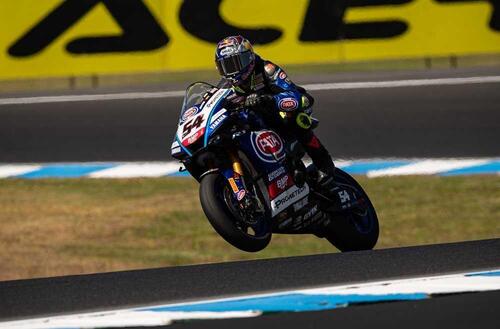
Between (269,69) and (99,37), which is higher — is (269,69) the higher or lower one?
the higher one

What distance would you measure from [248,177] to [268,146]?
227 millimetres

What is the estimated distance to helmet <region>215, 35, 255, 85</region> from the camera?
23.3ft

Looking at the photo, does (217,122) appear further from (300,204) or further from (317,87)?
(317,87)

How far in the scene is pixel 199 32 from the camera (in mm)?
14844

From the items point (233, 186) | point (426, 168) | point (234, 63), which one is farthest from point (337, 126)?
point (233, 186)

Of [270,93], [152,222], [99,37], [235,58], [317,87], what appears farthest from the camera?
[99,37]

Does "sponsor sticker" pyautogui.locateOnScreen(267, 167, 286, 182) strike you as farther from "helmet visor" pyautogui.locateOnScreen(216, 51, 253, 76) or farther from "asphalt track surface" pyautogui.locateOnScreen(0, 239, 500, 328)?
"asphalt track surface" pyautogui.locateOnScreen(0, 239, 500, 328)

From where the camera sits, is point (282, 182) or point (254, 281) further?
point (282, 182)

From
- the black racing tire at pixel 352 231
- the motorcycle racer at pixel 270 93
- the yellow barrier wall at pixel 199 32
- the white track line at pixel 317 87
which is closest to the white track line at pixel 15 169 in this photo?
the white track line at pixel 317 87

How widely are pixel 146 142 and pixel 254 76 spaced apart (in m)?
4.58

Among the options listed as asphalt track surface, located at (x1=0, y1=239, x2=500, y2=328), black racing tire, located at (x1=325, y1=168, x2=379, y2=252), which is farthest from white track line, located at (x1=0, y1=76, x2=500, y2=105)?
asphalt track surface, located at (x1=0, y1=239, x2=500, y2=328)

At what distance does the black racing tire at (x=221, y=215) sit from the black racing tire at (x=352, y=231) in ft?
2.24

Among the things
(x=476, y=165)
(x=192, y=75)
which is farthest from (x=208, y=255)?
(x=192, y=75)

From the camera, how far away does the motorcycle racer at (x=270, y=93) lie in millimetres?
7062
